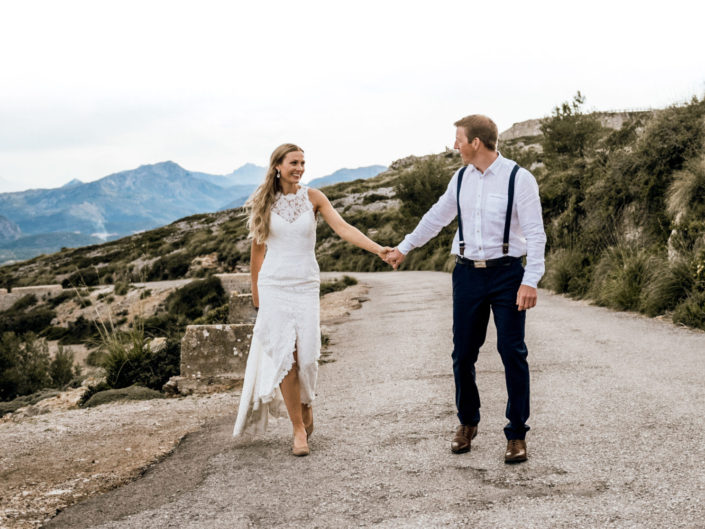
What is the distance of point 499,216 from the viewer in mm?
3877

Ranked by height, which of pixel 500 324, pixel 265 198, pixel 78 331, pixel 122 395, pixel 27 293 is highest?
pixel 265 198

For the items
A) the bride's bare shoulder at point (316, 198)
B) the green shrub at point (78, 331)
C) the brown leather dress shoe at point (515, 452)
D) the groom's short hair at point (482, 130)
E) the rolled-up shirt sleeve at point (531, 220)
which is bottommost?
the green shrub at point (78, 331)

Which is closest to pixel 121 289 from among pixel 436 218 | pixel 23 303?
pixel 23 303

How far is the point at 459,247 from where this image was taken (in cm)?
404

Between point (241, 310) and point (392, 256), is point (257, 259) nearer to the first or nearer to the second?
point (392, 256)

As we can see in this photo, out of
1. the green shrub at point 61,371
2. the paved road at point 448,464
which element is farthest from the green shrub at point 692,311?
the green shrub at point 61,371

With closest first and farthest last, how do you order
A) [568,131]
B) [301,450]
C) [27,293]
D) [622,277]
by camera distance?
[301,450] < [622,277] < [568,131] < [27,293]

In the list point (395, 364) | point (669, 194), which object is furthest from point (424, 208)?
point (395, 364)

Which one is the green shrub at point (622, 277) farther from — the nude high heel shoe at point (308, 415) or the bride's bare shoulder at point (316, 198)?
the bride's bare shoulder at point (316, 198)

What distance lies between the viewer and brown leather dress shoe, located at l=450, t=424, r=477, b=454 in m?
4.16

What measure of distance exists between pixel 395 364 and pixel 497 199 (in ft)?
13.7

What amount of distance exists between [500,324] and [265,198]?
178 cm

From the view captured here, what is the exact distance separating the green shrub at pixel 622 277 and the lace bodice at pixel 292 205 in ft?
26.3

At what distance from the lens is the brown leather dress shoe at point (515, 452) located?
3.89 m
